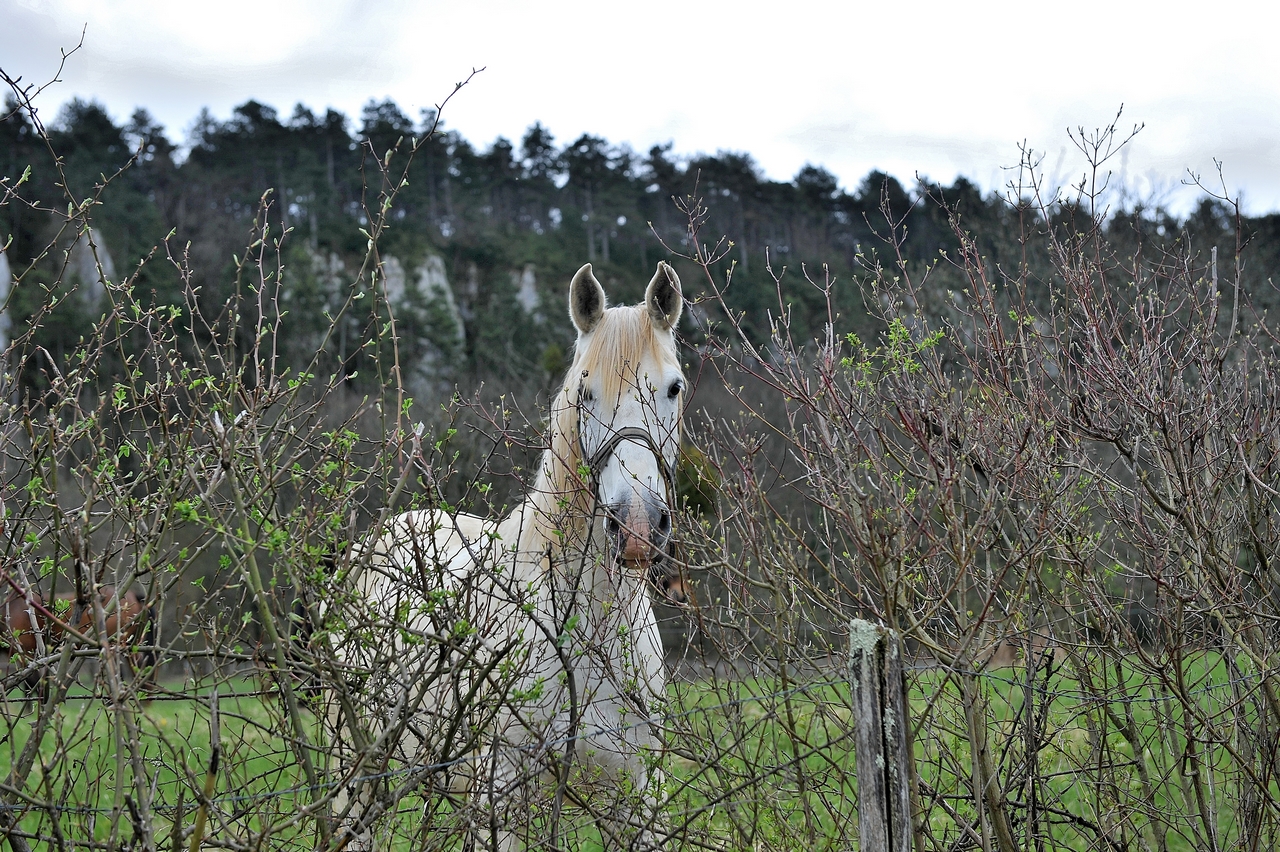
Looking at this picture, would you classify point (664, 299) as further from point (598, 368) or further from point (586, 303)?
point (598, 368)

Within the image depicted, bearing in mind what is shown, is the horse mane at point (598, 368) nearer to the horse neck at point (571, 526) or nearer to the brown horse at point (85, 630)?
the horse neck at point (571, 526)

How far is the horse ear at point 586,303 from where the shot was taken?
392cm

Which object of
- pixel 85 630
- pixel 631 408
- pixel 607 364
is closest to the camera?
pixel 85 630

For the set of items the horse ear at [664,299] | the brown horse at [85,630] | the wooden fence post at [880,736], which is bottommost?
the wooden fence post at [880,736]

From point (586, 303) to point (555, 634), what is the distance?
1459mm

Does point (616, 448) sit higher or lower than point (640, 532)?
higher

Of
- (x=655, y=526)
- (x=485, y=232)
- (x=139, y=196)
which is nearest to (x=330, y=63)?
(x=139, y=196)

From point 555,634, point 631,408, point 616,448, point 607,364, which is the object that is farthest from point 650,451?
point 555,634

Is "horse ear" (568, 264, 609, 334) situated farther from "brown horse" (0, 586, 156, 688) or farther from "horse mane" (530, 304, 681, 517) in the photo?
"brown horse" (0, 586, 156, 688)

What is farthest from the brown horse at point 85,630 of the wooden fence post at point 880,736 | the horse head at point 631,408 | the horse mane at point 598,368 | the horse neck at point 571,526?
the wooden fence post at point 880,736

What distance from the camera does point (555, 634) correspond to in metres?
3.25

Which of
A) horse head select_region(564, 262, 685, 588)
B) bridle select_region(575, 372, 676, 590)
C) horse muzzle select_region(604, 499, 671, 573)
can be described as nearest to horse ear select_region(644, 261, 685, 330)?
horse head select_region(564, 262, 685, 588)

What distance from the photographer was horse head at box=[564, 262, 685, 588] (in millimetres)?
3042

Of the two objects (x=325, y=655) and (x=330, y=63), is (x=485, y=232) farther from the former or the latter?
(x=325, y=655)
